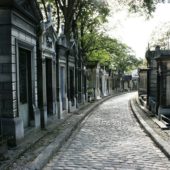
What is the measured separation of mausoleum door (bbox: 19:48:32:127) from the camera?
1183 cm

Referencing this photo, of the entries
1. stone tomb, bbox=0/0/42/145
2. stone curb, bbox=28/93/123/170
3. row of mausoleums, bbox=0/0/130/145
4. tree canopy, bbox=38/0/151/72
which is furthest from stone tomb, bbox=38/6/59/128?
tree canopy, bbox=38/0/151/72

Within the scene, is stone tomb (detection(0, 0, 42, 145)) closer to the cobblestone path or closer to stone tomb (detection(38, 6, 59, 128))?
the cobblestone path

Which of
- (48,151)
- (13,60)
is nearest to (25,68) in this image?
Answer: (13,60)

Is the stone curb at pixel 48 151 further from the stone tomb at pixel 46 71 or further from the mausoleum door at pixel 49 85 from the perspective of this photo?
the mausoleum door at pixel 49 85

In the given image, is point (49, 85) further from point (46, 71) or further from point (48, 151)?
point (48, 151)

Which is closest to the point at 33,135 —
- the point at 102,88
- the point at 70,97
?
the point at 70,97

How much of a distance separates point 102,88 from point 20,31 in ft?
126

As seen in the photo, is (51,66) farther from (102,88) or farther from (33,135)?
(102,88)

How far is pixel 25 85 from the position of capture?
40.5 ft

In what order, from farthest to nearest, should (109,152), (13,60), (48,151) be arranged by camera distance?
1. (13,60)
2. (109,152)
3. (48,151)

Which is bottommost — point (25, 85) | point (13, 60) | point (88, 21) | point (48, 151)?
point (48, 151)

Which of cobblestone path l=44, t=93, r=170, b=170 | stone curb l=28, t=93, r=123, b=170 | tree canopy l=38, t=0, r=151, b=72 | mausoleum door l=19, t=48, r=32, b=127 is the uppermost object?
tree canopy l=38, t=0, r=151, b=72

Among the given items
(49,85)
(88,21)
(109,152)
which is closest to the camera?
(109,152)

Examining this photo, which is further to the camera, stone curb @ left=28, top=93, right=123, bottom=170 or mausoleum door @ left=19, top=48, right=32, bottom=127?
mausoleum door @ left=19, top=48, right=32, bottom=127
